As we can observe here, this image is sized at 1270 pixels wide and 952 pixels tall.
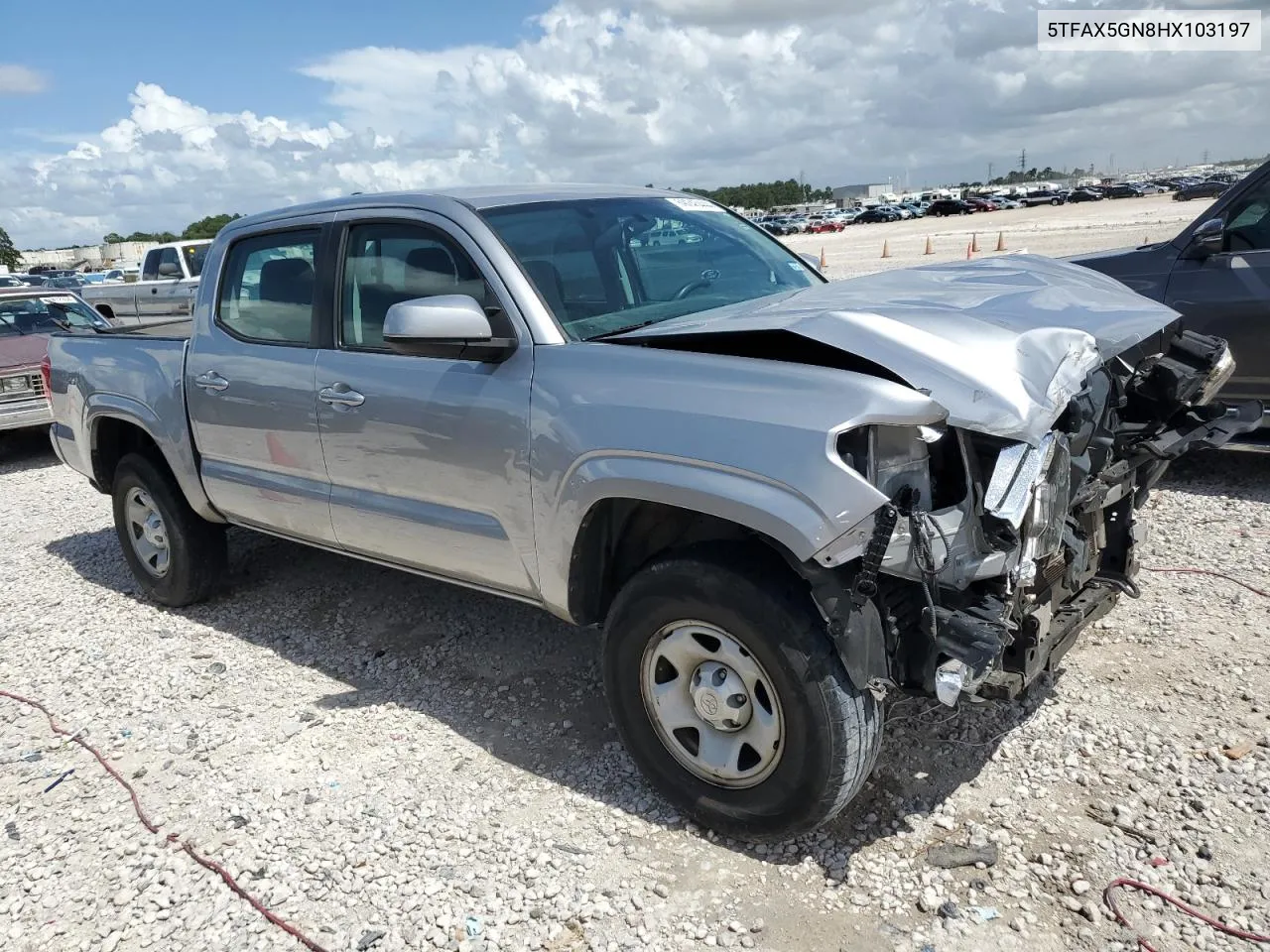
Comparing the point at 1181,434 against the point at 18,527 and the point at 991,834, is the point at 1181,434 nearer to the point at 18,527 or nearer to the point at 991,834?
the point at 991,834

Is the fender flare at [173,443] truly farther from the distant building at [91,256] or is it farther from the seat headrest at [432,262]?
the distant building at [91,256]

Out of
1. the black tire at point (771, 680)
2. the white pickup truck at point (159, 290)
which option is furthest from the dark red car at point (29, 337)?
the black tire at point (771, 680)

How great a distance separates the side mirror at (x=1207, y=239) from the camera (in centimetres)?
588

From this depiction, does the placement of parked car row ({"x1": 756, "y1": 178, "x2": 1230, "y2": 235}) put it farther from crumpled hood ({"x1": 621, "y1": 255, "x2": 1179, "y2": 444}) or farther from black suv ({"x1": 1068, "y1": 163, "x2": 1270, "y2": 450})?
crumpled hood ({"x1": 621, "y1": 255, "x2": 1179, "y2": 444})

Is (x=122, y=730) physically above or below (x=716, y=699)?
below

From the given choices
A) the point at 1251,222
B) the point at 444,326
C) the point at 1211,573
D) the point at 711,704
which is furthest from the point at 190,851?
the point at 1251,222

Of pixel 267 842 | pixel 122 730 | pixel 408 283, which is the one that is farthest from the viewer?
pixel 122 730

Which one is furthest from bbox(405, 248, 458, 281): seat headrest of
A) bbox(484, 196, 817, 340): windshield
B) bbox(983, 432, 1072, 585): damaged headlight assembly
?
bbox(983, 432, 1072, 585): damaged headlight assembly

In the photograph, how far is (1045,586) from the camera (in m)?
2.98

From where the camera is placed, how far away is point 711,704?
300 centimetres

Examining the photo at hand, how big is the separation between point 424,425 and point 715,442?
129 cm

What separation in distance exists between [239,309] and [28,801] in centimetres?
222

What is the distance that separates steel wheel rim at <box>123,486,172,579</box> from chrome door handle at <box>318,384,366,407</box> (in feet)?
6.07

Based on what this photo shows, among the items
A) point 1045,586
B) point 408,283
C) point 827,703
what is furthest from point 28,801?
point 1045,586
